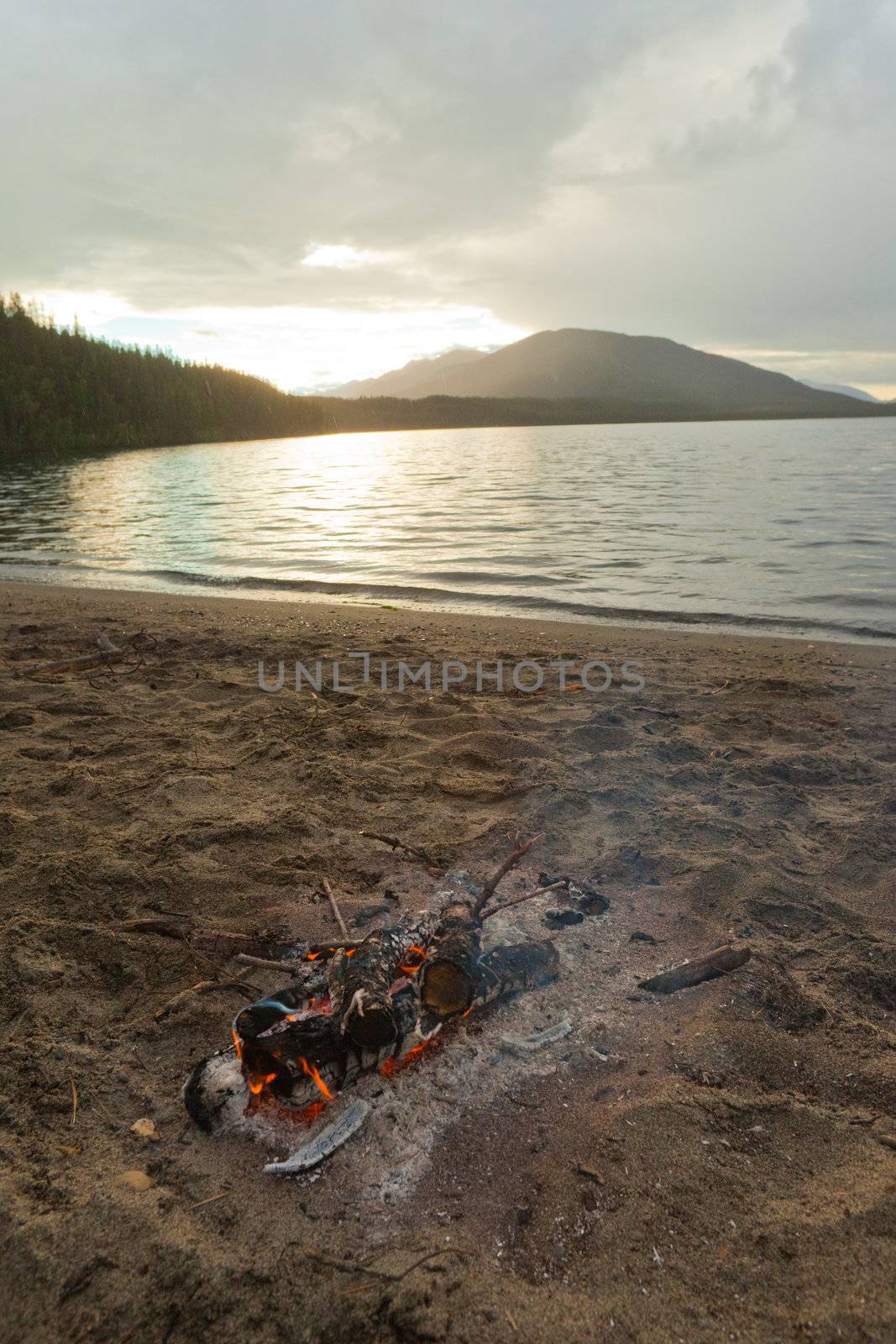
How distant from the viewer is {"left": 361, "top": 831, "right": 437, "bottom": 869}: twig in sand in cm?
318

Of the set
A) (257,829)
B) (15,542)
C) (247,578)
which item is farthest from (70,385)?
(257,829)

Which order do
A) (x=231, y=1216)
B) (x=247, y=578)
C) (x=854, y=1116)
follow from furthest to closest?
(x=247, y=578) < (x=854, y=1116) < (x=231, y=1216)

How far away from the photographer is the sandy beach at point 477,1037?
5.13 feet

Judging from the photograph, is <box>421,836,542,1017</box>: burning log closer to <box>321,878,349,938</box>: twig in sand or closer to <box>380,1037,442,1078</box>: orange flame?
<box>380,1037,442,1078</box>: orange flame

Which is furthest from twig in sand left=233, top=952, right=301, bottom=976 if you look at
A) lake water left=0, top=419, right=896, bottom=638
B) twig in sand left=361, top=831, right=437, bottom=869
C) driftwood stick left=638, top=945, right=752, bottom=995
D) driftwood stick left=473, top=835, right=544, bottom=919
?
lake water left=0, top=419, right=896, bottom=638

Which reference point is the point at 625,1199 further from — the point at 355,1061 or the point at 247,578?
the point at 247,578

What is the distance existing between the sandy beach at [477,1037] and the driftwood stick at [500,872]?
0.09 m

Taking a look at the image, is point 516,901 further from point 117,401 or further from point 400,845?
point 117,401

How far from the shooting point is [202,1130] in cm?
198

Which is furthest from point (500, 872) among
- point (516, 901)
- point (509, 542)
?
point (509, 542)

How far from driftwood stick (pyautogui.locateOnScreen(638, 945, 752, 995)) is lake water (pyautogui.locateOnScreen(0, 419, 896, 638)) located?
5.88 meters

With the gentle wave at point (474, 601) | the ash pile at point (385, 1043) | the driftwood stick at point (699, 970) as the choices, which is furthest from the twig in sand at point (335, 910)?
the gentle wave at point (474, 601)

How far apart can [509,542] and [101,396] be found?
49.8 m

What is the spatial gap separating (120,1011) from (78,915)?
536 millimetres
